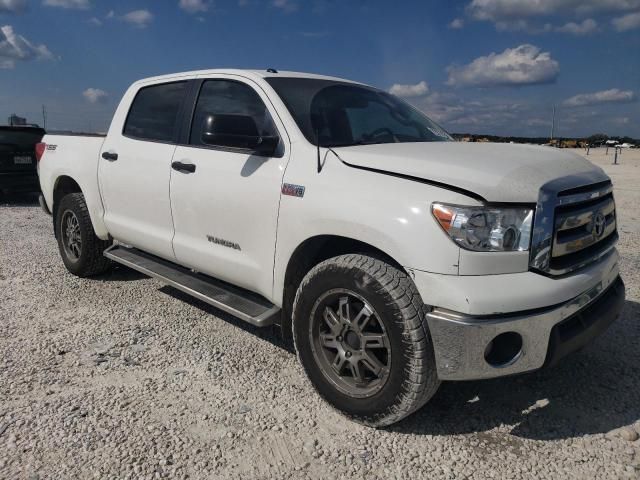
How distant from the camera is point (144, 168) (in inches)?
163

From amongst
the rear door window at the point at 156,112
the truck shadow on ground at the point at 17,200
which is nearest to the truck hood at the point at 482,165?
A: the rear door window at the point at 156,112

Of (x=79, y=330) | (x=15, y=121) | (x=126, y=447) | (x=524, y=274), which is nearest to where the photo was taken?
(x=524, y=274)

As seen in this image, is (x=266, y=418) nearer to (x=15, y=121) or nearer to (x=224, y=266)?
(x=224, y=266)

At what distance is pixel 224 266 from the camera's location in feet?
11.5

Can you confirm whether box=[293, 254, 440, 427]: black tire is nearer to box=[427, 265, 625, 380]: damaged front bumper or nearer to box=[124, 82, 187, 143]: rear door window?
box=[427, 265, 625, 380]: damaged front bumper

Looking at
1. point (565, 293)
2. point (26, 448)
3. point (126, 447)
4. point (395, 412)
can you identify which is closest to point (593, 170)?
point (565, 293)

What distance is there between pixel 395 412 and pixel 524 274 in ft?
3.03

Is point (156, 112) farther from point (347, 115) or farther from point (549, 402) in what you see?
point (549, 402)

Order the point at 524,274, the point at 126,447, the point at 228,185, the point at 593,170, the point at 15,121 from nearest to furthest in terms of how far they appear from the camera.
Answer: the point at 524,274, the point at 126,447, the point at 593,170, the point at 228,185, the point at 15,121

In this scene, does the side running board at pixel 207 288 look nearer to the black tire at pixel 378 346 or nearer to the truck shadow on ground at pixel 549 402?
the black tire at pixel 378 346

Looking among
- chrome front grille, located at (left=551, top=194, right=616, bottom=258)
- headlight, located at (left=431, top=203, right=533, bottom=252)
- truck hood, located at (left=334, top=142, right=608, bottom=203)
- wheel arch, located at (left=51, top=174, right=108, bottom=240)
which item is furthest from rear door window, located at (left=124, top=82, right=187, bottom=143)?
chrome front grille, located at (left=551, top=194, right=616, bottom=258)

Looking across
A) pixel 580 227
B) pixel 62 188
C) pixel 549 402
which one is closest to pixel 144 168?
pixel 62 188

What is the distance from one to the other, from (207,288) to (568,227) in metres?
2.37

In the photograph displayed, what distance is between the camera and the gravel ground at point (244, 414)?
247cm
